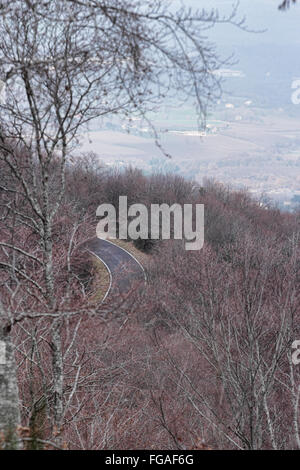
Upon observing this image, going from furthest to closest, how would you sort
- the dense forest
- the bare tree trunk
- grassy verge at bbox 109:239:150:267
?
1. grassy verge at bbox 109:239:150:267
2. the dense forest
3. the bare tree trunk

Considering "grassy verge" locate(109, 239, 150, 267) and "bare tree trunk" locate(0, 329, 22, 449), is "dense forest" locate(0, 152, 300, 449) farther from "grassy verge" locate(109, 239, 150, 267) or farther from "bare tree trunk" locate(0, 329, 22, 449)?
"grassy verge" locate(109, 239, 150, 267)

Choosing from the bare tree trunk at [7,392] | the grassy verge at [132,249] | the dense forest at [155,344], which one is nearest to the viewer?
the bare tree trunk at [7,392]

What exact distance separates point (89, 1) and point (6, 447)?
15.9 feet

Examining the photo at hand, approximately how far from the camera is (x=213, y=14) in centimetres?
412

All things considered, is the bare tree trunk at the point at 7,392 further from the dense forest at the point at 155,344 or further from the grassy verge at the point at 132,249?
the grassy verge at the point at 132,249

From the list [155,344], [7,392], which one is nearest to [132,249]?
[155,344]

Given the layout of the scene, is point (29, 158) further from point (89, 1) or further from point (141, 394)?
point (141, 394)

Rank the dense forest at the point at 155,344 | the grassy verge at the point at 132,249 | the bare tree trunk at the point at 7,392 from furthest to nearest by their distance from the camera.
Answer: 1. the grassy verge at the point at 132,249
2. the dense forest at the point at 155,344
3. the bare tree trunk at the point at 7,392

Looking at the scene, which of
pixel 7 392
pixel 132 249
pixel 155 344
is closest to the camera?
pixel 7 392

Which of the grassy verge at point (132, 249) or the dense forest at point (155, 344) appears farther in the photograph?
the grassy verge at point (132, 249)

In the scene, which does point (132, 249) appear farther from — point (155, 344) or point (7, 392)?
point (7, 392)

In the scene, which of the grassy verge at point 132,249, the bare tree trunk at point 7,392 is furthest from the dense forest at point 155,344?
the grassy verge at point 132,249

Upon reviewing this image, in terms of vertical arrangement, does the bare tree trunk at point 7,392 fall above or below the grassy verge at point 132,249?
above

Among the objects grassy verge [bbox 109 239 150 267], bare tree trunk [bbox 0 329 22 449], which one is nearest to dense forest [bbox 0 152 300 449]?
bare tree trunk [bbox 0 329 22 449]
